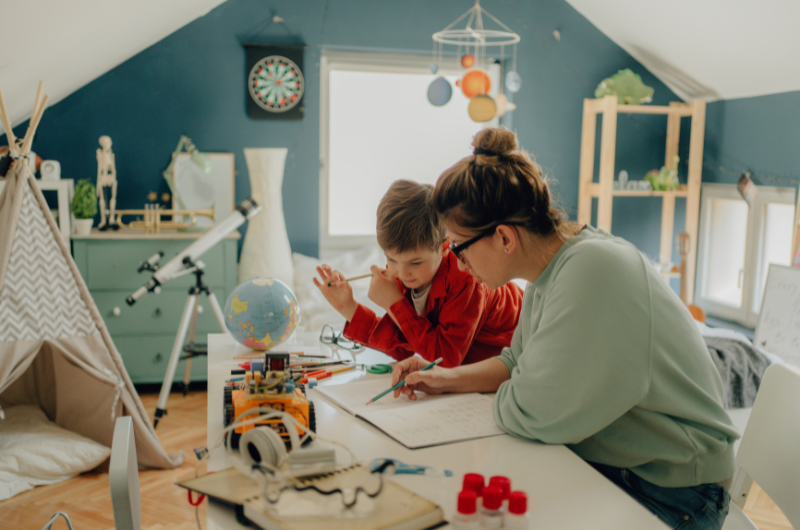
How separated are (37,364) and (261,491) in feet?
6.98

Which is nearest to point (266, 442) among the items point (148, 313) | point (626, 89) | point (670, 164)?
point (148, 313)

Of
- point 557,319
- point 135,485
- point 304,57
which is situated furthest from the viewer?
point 304,57

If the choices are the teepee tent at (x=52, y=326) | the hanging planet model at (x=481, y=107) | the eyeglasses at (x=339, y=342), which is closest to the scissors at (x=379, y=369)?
the eyeglasses at (x=339, y=342)

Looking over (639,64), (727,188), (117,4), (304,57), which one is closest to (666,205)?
(727,188)

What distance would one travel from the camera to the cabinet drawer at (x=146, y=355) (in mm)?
3277

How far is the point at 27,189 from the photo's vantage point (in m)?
2.26

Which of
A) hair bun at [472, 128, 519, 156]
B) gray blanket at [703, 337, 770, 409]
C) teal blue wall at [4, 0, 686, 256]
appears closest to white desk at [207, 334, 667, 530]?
hair bun at [472, 128, 519, 156]

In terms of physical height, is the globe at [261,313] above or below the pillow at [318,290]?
above

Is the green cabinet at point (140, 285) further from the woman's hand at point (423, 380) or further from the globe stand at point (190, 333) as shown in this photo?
the woman's hand at point (423, 380)

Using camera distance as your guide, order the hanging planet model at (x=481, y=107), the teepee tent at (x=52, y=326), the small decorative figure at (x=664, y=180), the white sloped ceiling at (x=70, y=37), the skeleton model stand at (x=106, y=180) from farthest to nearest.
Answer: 1. the small decorative figure at (x=664, y=180)
2. the skeleton model stand at (x=106, y=180)
3. the hanging planet model at (x=481, y=107)
4. the teepee tent at (x=52, y=326)
5. the white sloped ceiling at (x=70, y=37)

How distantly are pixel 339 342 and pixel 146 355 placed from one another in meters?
1.94

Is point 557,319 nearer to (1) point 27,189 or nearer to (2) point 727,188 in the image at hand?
(1) point 27,189

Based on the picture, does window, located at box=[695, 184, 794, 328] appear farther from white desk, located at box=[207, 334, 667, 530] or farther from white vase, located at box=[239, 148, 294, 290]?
white desk, located at box=[207, 334, 667, 530]

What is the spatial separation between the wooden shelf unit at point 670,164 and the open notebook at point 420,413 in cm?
268
